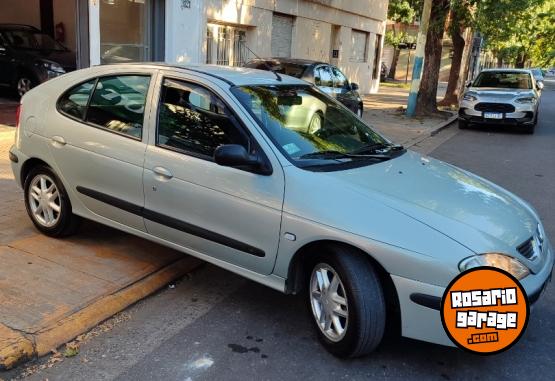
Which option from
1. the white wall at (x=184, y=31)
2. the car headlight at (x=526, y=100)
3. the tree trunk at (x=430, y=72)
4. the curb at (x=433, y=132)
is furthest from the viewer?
the tree trunk at (x=430, y=72)

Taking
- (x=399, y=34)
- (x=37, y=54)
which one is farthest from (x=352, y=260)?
(x=399, y=34)

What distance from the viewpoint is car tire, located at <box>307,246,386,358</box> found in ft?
10.2

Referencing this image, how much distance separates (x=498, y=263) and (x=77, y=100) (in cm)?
343

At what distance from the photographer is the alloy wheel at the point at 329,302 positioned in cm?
327

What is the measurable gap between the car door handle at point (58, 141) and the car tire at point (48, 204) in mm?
246

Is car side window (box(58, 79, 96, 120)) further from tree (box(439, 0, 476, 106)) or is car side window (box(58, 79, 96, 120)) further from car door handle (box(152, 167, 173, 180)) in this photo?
tree (box(439, 0, 476, 106))

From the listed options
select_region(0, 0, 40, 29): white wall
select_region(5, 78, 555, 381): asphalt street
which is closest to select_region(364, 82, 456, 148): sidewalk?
select_region(5, 78, 555, 381): asphalt street

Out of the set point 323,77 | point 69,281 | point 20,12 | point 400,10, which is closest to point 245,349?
point 69,281

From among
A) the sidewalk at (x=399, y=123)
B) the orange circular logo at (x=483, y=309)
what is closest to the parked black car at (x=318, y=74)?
the sidewalk at (x=399, y=123)

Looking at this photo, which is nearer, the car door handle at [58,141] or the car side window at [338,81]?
the car door handle at [58,141]

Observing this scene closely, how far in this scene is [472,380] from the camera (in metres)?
3.20

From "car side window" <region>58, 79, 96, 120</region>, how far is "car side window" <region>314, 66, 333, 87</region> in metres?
7.38

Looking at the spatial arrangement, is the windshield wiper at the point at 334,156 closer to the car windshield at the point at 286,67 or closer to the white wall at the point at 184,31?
the car windshield at the point at 286,67

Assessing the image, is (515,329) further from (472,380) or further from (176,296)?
(176,296)
